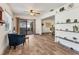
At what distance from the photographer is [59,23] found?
6883 millimetres

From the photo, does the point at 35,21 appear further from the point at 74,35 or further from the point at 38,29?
the point at 74,35

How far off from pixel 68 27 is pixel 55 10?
6.67ft

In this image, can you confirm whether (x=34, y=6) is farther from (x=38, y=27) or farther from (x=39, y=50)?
(x=38, y=27)

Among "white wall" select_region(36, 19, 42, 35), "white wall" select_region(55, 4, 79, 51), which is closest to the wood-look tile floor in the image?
"white wall" select_region(55, 4, 79, 51)

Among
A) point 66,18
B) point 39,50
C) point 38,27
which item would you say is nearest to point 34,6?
point 66,18

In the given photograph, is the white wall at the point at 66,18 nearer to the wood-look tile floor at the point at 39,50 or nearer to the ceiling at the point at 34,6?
the wood-look tile floor at the point at 39,50

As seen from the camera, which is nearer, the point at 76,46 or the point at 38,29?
the point at 76,46

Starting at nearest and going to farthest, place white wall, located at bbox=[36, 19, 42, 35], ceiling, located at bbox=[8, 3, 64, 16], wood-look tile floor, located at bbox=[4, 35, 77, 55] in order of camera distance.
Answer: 1. wood-look tile floor, located at bbox=[4, 35, 77, 55]
2. ceiling, located at bbox=[8, 3, 64, 16]
3. white wall, located at bbox=[36, 19, 42, 35]

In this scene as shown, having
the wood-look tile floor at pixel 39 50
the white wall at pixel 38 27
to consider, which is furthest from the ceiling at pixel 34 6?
the white wall at pixel 38 27

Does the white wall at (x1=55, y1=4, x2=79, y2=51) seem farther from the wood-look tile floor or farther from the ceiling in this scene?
the ceiling

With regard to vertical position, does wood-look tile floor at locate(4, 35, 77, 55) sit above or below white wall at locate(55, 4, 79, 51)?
below
